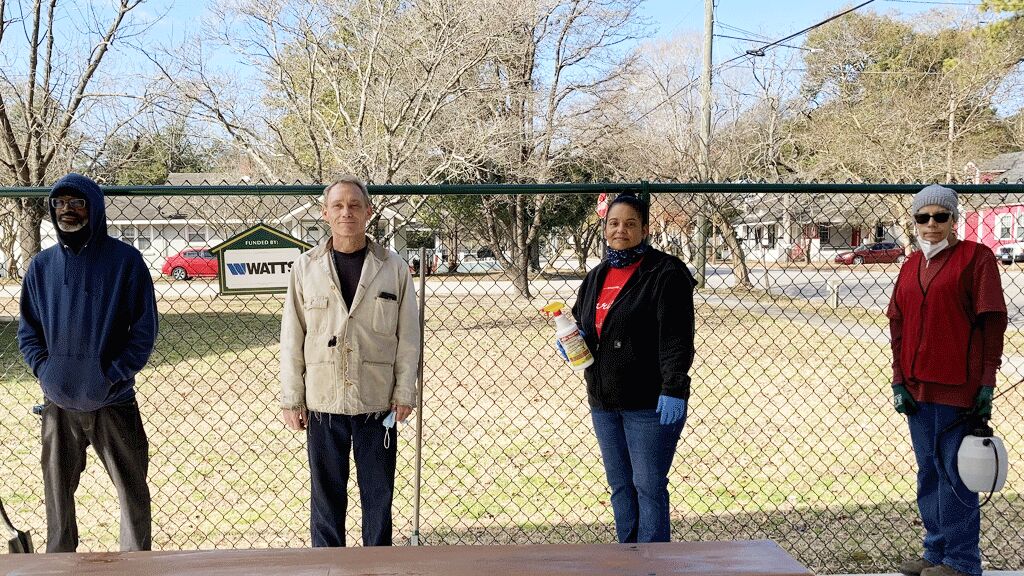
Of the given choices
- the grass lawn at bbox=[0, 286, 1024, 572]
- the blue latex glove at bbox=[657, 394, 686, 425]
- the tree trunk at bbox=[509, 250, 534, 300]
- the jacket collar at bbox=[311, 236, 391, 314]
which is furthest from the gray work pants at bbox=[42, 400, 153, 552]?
the tree trunk at bbox=[509, 250, 534, 300]

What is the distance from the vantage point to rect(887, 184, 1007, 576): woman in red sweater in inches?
125

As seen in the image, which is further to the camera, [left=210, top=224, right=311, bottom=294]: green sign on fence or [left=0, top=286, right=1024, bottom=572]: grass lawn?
[left=0, top=286, right=1024, bottom=572]: grass lawn

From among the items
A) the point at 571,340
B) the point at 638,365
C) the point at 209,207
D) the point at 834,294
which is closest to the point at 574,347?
the point at 571,340

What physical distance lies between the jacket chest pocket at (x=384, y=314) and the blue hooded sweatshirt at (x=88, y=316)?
0.91 metres

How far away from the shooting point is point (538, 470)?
19.9 feet

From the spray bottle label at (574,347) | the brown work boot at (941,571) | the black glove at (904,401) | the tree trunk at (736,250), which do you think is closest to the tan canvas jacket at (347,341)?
the spray bottle label at (574,347)

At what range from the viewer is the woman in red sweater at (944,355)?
319 cm

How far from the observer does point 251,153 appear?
14.4m

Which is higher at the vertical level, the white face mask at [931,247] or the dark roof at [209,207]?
the dark roof at [209,207]

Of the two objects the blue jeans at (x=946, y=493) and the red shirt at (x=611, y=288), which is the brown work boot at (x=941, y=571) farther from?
the red shirt at (x=611, y=288)

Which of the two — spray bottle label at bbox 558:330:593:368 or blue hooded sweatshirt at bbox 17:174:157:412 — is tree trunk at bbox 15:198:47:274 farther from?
spray bottle label at bbox 558:330:593:368

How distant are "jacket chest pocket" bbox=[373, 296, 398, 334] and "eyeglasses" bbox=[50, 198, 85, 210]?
122 centimetres

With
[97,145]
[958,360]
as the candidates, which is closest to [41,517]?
[958,360]

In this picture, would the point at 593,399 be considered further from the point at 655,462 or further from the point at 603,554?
the point at 603,554
